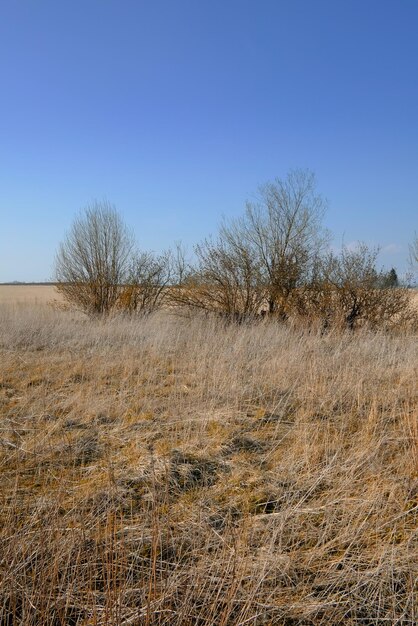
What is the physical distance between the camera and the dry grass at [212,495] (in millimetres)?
2090

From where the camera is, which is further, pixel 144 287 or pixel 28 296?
pixel 28 296

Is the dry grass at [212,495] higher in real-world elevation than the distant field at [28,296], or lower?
lower

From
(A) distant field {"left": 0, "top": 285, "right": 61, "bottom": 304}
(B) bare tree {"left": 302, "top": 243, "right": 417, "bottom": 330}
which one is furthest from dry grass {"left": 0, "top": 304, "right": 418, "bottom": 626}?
(A) distant field {"left": 0, "top": 285, "right": 61, "bottom": 304}

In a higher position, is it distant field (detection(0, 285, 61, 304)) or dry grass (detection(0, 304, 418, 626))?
distant field (detection(0, 285, 61, 304))

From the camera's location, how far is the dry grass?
2.09 meters

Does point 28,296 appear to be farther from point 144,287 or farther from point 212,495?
point 212,495

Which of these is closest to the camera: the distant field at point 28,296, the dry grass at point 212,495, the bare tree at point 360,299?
the dry grass at point 212,495

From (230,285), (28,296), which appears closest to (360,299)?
(230,285)

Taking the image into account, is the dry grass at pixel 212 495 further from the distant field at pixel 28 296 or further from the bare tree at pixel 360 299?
the distant field at pixel 28 296

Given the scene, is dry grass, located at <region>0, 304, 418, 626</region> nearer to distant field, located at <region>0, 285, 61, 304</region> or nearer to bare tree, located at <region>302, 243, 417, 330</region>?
bare tree, located at <region>302, 243, 417, 330</region>

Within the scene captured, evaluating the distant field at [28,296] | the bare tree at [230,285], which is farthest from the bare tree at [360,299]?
→ the distant field at [28,296]

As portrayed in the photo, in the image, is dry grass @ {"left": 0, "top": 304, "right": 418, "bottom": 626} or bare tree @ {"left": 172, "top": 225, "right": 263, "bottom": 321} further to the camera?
bare tree @ {"left": 172, "top": 225, "right": 263, "bottom": 321}

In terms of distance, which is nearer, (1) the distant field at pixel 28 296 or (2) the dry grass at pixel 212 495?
(2) the dry grass at pixel 212 495

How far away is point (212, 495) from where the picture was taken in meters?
3.09
